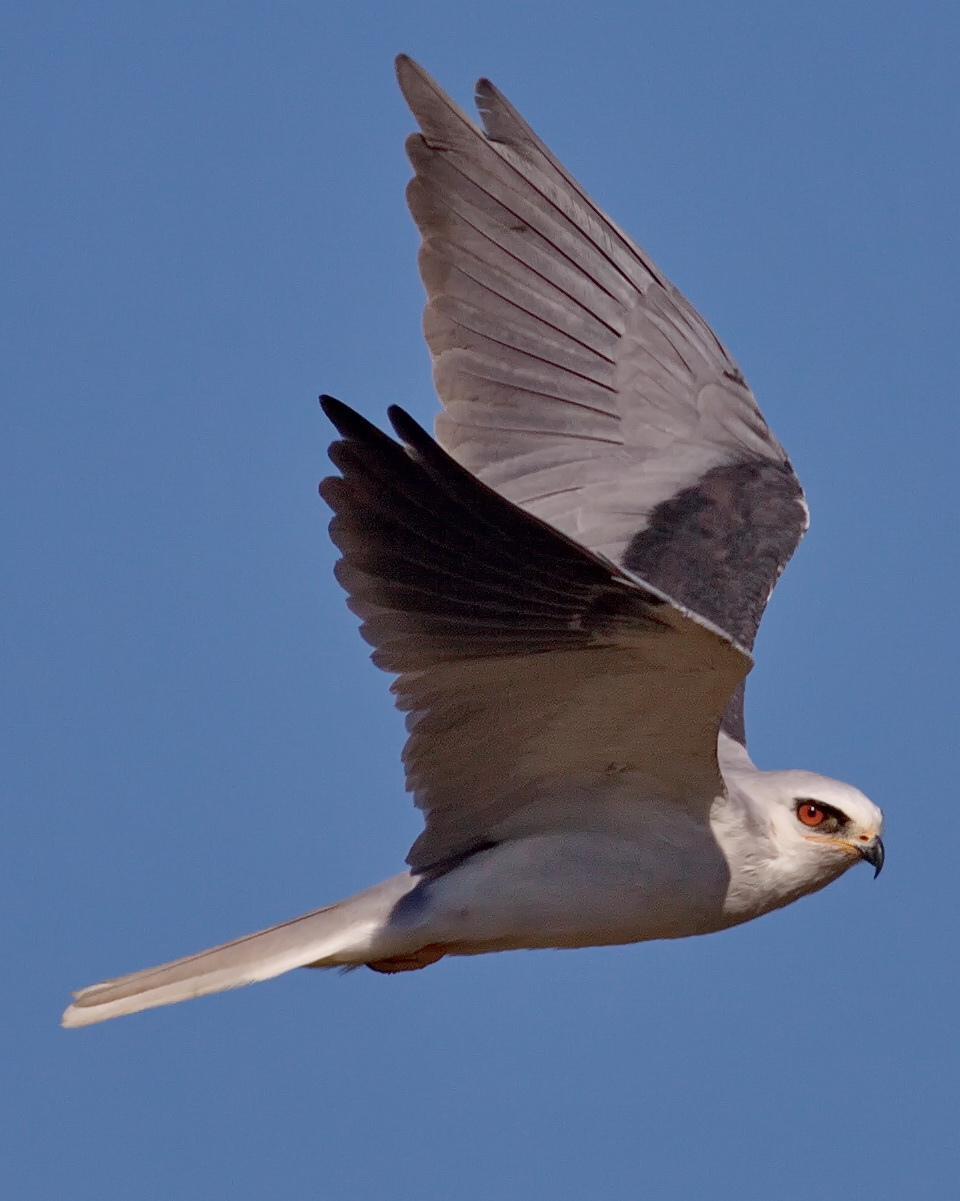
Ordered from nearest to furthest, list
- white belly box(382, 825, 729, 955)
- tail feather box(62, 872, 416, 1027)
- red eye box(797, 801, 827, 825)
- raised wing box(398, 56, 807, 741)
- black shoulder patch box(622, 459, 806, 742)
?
1. tail feather box(62, 872, 416, 1027)
2. white belly box(382, 825, 729, 955)
3. red eye box(797, 801, 827, 825)
4. black shoulder patch box(622, 459, 806, 742)
5. raised wing box(398, 56, 807, 741)

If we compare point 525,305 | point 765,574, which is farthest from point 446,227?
point 765,574

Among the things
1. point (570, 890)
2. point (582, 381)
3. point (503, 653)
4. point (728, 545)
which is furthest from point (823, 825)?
point (582, 381)

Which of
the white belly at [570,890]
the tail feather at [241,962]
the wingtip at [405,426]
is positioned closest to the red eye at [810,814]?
the white belly at [570,890]

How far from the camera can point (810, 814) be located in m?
5.86

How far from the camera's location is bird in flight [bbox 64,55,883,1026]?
193 inches

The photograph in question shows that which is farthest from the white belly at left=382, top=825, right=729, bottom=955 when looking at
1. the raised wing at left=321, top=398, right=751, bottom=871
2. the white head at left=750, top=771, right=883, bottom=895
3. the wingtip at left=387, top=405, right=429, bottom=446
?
the wingtip at left=387, top=405, right=429, bottom=446

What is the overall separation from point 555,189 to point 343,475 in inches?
133

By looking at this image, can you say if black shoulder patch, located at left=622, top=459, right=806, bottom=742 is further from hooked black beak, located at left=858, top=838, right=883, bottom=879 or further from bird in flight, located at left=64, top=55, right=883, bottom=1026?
hooked black beak, located at left=858, top=838, right=883, bottom=879

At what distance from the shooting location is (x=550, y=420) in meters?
7.58

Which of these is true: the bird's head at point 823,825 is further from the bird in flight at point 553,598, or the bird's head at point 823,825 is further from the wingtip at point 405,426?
the wingtip at point 405,426

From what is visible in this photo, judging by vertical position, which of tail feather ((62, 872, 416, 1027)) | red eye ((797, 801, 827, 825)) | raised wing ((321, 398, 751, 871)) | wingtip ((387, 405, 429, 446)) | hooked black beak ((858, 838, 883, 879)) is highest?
wingtip ((387, 405, 429, 446))

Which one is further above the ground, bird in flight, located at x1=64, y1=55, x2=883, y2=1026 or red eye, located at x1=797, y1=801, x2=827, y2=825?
bird in flight, located at x1=64, y1=55, x2=883, y2=1026

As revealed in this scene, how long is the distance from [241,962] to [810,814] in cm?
183

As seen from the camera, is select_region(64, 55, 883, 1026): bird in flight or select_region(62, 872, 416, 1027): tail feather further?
select_region(62, 872, 416, 1027): tail feather
